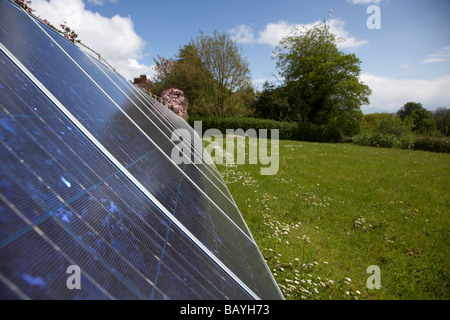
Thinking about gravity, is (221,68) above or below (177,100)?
above

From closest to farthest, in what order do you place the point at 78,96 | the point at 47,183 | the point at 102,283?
the point at 102,283 → the point at 47,183 → the point at 78,96

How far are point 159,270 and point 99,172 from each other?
0.76 metres

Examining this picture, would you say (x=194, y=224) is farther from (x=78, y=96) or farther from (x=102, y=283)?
(x=78, y=96)

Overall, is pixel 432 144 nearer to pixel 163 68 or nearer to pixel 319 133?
pixel 319 133

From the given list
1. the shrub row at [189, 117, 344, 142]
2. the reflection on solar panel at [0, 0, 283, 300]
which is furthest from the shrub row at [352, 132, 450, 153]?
the reflection on solar panel at [0, 0, 283, 300]

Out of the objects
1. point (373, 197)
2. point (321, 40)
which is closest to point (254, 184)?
point (373, 197)

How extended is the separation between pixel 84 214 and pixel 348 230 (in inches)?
218

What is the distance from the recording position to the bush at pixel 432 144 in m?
19.5

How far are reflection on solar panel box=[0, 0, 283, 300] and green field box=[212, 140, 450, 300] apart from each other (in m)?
1.89

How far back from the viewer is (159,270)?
1102 millimetres

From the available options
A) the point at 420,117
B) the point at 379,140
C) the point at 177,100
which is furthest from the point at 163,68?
the point at 420,117

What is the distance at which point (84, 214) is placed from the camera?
1039 mm

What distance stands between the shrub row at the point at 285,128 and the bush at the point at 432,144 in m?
7.69

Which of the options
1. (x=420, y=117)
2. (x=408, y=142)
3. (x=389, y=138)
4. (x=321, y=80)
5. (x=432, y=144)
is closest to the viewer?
(x=432, y=144)
